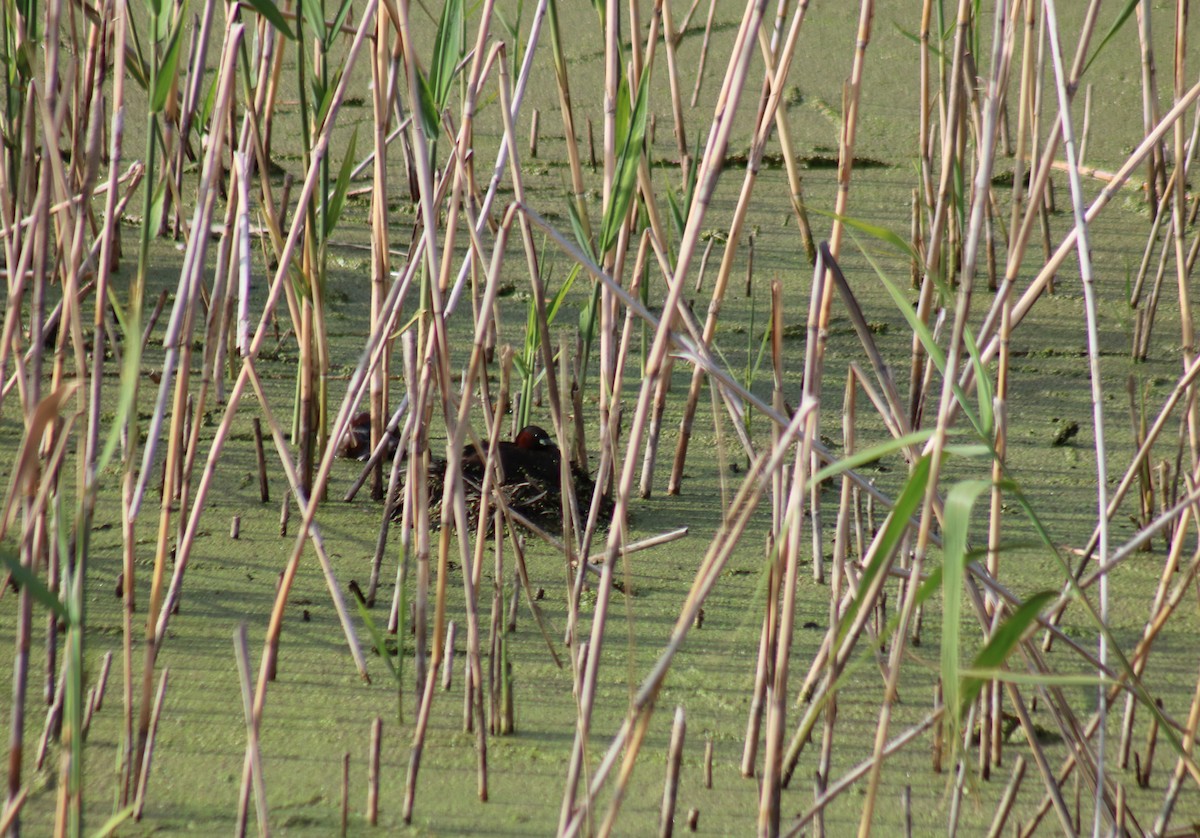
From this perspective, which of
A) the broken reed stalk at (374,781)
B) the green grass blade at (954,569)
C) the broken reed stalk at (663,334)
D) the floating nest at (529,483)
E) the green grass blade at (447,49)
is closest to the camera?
the green grass blade at (954,569)

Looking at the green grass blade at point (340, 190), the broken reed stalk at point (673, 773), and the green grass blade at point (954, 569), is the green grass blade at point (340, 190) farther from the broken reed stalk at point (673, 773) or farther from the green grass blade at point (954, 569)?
the green grass blade at point (954, 569)

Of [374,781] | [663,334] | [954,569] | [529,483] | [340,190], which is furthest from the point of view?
[529,483]

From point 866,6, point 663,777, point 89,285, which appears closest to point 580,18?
point 89,285

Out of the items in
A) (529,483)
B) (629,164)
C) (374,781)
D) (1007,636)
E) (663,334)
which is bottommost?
(374,781)

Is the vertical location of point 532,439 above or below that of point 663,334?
below

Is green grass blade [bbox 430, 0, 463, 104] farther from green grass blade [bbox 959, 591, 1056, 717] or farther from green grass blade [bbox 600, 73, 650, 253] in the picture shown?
green grass blade [bbox 959, 591, 1056, 717]

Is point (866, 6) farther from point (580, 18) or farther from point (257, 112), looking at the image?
point (580, 18)

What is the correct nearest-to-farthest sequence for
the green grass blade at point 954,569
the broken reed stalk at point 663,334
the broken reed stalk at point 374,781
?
the green grass blade at point 954,569 → the broken reed stalk at point 663,334 → the broken reed stalk at point 374,781

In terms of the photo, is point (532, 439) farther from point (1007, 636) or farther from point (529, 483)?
point (1007, 636)

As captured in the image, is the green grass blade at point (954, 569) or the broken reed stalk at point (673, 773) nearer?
the green grass blade at point (954, 569)

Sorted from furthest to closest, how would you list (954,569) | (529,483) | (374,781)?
(529,483) < (374,781) < (954,569)

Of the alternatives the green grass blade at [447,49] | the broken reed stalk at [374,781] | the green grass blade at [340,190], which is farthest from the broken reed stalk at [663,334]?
the green grass blade at [340,190]

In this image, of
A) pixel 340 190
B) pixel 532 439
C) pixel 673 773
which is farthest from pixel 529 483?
pixel 673 773

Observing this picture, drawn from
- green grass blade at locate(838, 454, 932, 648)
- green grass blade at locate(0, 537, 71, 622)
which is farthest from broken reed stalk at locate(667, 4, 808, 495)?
green grass blade at locate(0, 537, 71, 622)
